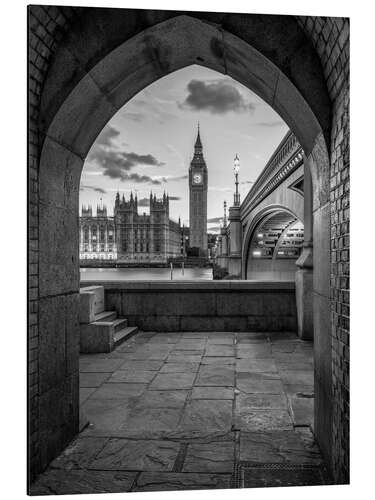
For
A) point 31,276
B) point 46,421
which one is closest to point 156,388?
point 46,421

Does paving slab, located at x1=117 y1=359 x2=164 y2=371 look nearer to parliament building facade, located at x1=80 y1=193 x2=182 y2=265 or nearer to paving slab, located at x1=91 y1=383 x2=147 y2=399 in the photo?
paving slab, located at x1=91 y1=383 x2=147 y2=399

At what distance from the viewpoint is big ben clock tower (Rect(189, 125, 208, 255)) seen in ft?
482

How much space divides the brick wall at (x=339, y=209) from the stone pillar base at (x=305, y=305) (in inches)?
226

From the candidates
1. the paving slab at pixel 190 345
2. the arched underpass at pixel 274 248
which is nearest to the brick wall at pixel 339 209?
the paving slab at pixel 190 345

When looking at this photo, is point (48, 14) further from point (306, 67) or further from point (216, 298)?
point (216, 298)

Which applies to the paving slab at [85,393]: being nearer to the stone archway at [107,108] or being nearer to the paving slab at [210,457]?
the stone archway at [107,108]

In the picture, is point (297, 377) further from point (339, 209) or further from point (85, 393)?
point (339, 209)

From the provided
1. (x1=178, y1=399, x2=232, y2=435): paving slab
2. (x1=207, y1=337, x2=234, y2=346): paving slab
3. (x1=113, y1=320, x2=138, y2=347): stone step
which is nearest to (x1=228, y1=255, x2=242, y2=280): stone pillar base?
(x1=113, y1=320, x2=138, y2=347): stone step

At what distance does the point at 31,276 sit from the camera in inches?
148

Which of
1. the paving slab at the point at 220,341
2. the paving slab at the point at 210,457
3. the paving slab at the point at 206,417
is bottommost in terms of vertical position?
the paving slab at the point at 220,341

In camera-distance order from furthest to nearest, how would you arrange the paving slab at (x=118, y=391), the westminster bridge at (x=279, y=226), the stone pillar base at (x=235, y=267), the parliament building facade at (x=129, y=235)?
the parliament building facade at (x=129, y=235), the stone pillar base at (x=235, y=267), the westminster bridge at (x=279, y=226), the paving slab at (x=118, y=391)

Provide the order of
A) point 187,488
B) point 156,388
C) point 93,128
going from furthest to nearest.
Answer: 1. point 156,388
2. point 93,128
3. point 187,488

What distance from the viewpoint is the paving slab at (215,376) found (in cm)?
648
